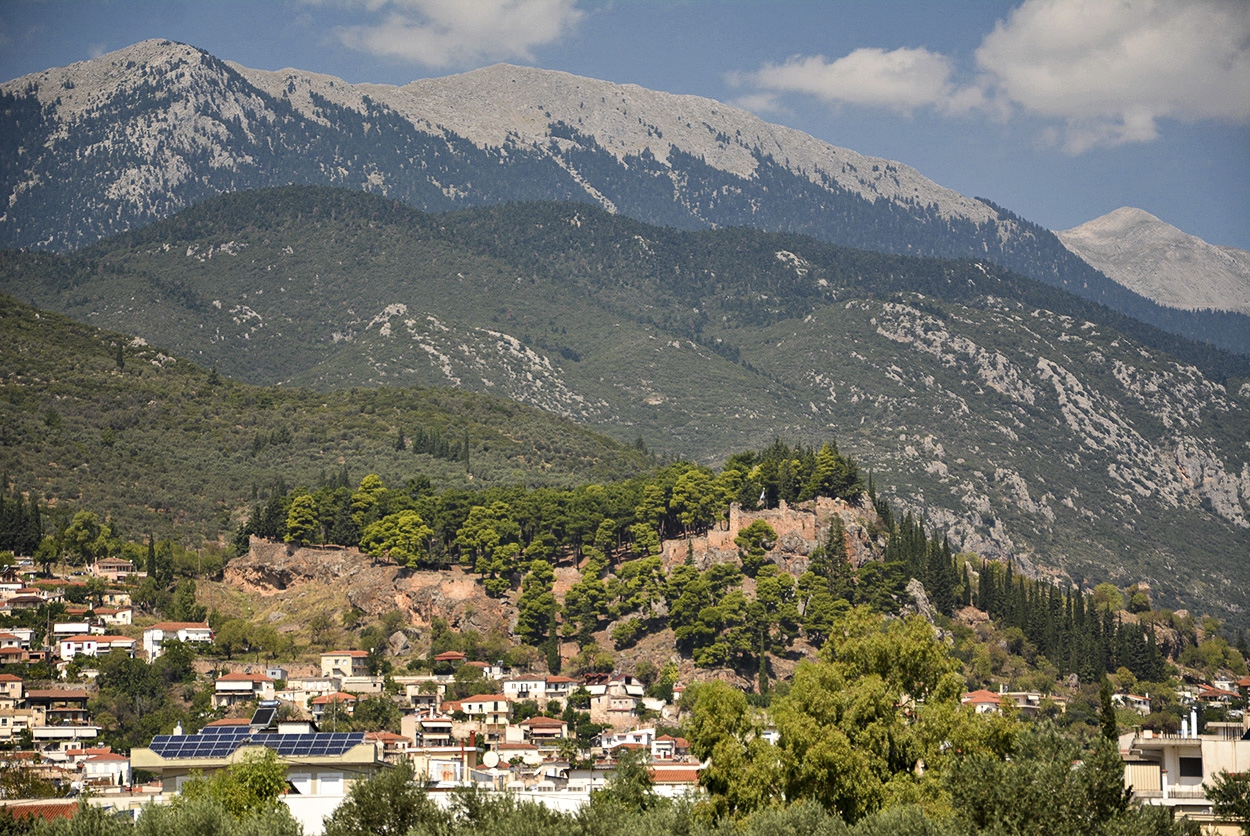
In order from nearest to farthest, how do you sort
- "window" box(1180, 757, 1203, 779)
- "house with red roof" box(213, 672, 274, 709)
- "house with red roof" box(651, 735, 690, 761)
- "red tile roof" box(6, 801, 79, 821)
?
"window" box(1180, 757, 1203, 779)
"red tile roof" box(6, 801, 79, 821)
"house with red roof" box(651, 735, 690, 761)
"house with red roof" box(213, 672, 274, 709)

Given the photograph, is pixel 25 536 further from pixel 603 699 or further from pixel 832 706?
pixel 832 706

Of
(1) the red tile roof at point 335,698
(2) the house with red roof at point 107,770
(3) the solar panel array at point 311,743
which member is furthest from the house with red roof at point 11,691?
(3) the solar panel array at point 311,743

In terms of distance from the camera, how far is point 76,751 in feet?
374

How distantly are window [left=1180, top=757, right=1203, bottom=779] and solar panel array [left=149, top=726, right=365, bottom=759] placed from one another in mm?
32868

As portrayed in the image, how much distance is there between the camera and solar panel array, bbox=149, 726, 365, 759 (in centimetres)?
7444

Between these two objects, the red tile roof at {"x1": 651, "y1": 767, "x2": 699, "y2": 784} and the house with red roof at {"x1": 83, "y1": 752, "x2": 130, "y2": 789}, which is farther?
the house with red roof at {"x1": 83, "y1": 752, "x2": 130, "y2": 789}

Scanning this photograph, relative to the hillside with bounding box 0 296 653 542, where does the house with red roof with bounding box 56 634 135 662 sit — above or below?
below

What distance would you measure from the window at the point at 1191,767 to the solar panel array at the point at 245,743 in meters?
32.9

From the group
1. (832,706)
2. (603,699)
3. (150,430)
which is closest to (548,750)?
(603,699)

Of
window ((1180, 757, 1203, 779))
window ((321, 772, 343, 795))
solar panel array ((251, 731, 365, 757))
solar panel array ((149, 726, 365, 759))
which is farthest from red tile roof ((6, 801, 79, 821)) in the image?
window ((1180, 757, 1203, 779))

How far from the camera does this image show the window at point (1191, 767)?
64.4 m

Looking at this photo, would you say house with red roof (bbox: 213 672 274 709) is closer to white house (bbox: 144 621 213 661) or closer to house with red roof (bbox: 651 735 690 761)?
white house (bbox: 144 621 213 661)

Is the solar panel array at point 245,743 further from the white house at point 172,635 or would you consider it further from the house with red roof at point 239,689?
the white house at point 172,635

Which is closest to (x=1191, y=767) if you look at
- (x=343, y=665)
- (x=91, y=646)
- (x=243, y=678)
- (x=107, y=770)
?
(x=107, y=770)
